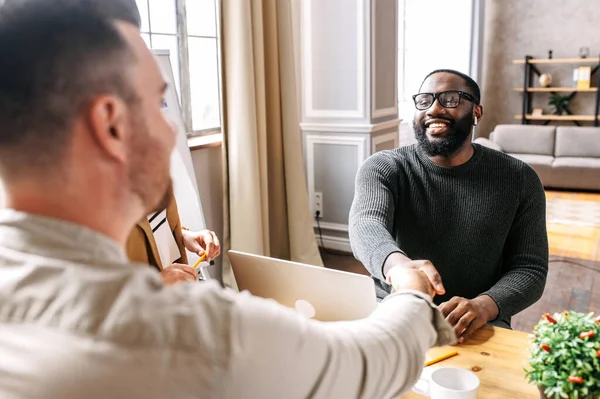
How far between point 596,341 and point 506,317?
2.26 ft

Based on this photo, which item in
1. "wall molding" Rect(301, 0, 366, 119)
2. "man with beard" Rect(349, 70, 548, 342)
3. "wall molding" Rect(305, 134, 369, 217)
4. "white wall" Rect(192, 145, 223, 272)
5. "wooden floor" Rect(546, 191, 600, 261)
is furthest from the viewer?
"wooden floor" Rect(546, 191, 600, 261)

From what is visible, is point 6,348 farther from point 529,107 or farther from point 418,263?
point 529,107

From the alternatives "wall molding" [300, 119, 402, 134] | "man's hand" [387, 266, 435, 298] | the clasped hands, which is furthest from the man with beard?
"wall molding" [300, 119, 402, 134]

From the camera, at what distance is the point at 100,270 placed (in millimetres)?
456

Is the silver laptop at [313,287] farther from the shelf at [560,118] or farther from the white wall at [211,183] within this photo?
the shelf at [560,118]

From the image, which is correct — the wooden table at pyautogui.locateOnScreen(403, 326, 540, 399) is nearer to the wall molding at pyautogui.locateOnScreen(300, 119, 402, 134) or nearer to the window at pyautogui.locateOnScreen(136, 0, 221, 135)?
the window at pyautogui.locateOnScreen(136, 0, 221, 135)

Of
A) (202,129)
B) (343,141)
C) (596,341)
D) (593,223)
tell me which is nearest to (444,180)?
(596,341)

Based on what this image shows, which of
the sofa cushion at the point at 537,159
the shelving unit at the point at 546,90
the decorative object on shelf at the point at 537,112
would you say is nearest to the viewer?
the sofa cushion at the point at 537,159

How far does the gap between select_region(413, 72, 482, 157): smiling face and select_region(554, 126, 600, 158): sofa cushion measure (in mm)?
5735

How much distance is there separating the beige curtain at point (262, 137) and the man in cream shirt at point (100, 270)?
104 inches

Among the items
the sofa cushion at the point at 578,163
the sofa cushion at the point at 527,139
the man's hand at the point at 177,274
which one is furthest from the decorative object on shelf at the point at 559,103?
the man's hand at the point at 177,274

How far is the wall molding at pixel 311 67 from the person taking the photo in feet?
12.7

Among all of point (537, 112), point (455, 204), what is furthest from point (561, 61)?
point (455, 204)

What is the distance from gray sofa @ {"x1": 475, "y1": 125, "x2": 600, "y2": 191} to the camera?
6496 mm
